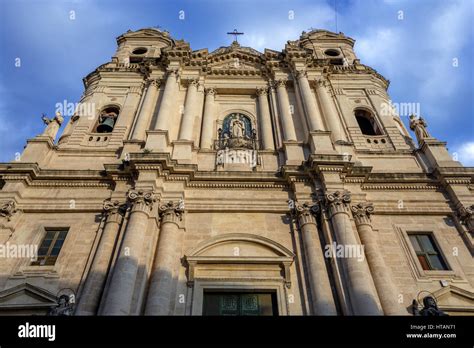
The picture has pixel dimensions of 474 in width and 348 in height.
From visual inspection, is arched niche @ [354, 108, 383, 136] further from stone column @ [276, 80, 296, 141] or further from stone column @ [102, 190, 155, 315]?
stone column @ [102, 190, 155, 315]

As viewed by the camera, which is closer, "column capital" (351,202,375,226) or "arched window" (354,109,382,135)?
"column capital" (351,202,375,226)

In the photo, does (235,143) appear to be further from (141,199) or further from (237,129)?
(141,199)

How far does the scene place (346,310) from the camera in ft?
34.8

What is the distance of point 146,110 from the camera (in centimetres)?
1873

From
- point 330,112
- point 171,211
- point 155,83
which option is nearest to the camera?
point 171,211

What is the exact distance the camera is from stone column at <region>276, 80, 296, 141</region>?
685 inches

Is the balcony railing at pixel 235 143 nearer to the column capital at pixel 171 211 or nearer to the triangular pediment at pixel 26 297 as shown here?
the column capital at pixel 171 211

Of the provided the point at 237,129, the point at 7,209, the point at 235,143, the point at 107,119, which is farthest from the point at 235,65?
the point at 7,209

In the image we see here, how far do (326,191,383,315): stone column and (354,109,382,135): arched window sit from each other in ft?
26.0

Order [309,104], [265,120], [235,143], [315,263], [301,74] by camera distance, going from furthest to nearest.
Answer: [301,74] → [265,120] → [309,104] → [235,143] → [315,263]

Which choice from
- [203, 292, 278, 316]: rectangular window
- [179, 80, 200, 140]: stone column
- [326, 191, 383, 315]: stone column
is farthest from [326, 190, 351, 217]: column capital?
[179, 80, 200, 140]: stone column

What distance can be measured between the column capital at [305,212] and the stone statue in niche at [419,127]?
7.38m

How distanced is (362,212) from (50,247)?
1118cm

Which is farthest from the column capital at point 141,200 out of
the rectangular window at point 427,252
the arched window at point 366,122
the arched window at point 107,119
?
the arched window at point 366,122
